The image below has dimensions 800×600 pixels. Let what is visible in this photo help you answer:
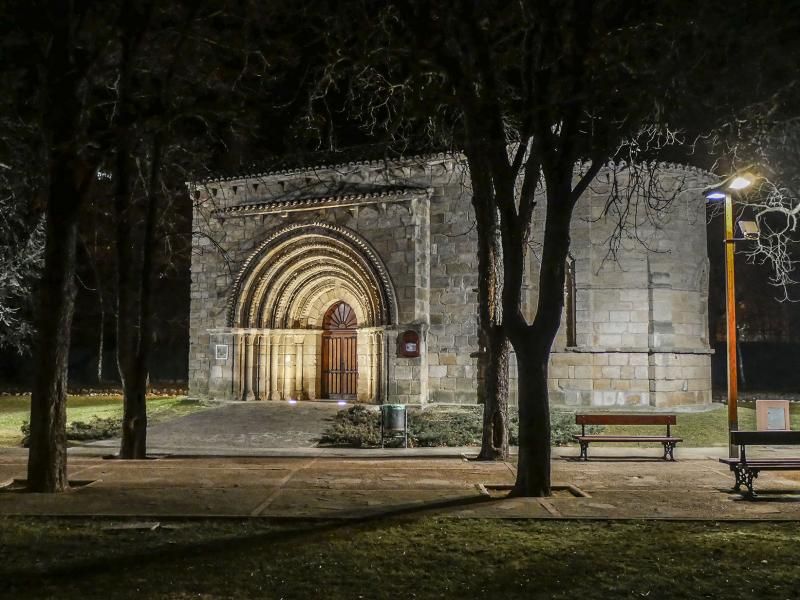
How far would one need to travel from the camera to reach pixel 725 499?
8289mm

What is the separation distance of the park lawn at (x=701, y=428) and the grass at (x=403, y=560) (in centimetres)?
734

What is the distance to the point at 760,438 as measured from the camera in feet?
28.7

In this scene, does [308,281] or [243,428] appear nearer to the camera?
[243,428]

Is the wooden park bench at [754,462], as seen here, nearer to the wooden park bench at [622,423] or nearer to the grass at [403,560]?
the grass at [403,560]

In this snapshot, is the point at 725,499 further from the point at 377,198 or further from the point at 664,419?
the point at 377,198

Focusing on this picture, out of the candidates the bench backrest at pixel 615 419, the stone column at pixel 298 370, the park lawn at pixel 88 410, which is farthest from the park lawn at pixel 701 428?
the park lawn at pixel 88 410

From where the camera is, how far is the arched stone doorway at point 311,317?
62.5ft

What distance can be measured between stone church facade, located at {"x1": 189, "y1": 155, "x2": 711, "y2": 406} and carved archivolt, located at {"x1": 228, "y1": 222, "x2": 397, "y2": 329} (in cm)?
5

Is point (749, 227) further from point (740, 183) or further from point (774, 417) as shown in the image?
point (774, 417)

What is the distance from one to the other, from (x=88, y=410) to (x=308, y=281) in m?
7.31

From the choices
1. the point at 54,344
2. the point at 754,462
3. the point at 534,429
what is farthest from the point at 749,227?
the point at 54,344

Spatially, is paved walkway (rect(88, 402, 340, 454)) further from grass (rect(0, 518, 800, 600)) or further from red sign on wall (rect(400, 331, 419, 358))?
grass (rect(0, 518, 800, 600))

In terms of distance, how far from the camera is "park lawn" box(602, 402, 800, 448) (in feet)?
45.8

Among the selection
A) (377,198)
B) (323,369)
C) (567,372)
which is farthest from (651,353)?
(323,369)
